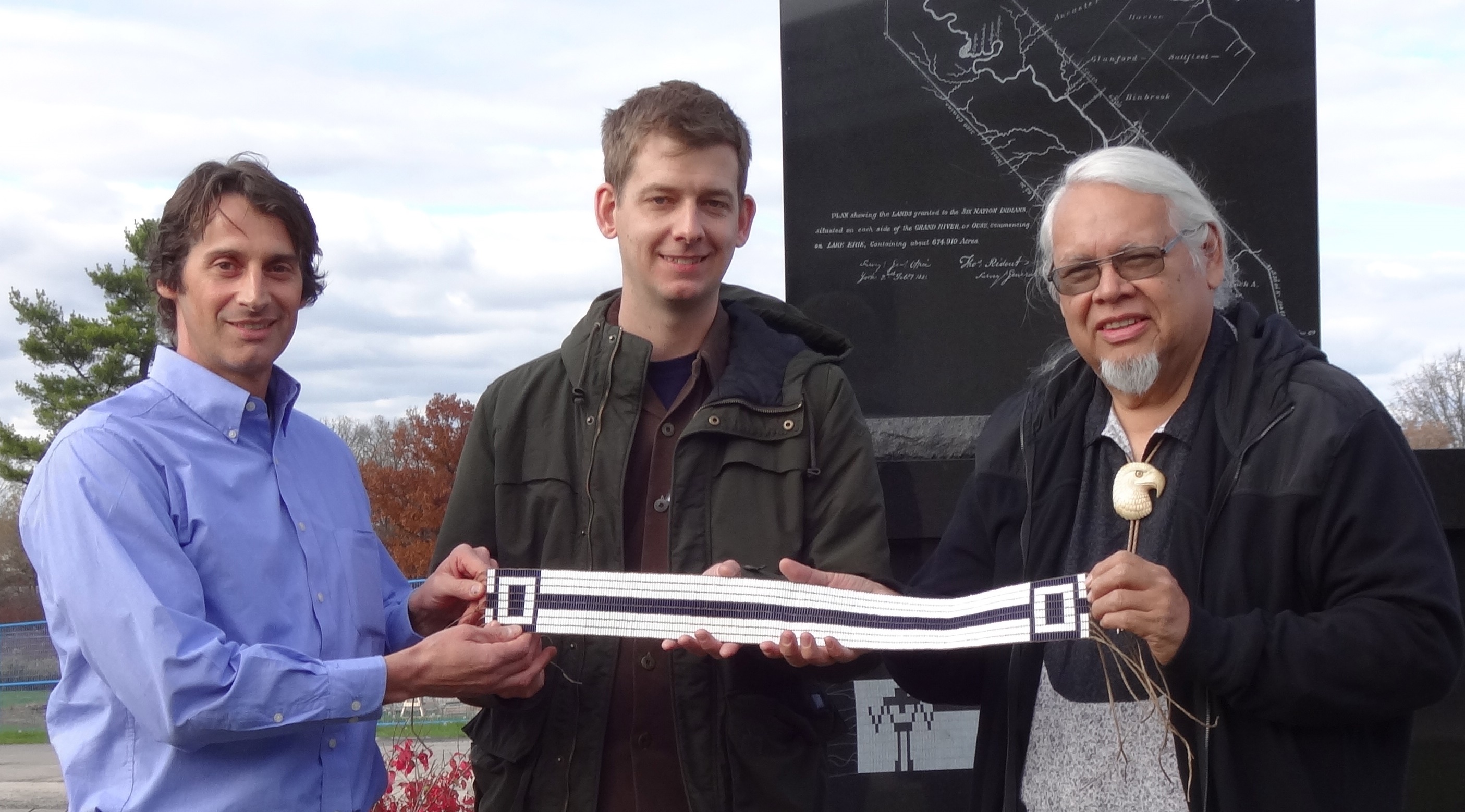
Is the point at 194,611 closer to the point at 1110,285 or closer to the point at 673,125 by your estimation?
the point at 673,125

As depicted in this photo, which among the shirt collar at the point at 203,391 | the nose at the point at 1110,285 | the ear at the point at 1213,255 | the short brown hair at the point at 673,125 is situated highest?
the short brown hair at the point at 673,125

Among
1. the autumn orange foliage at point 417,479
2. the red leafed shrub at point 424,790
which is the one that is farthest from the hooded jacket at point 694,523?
the autumn orange foliage at point 417,479

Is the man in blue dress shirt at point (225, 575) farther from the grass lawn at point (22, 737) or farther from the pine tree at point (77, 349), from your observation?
the pine tree at point (77, 349)

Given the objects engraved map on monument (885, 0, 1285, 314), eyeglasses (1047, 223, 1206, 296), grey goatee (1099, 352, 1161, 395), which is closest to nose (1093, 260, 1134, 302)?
eyeglasses (1047, 223, 1206, 296)

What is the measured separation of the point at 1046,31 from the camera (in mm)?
5215

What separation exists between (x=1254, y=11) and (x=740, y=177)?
118 inches

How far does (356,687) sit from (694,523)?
827 mm

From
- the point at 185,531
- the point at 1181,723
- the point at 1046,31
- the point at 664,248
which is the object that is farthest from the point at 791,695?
the point at 1046,31

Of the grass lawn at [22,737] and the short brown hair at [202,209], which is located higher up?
the short brown hair at [202,209]

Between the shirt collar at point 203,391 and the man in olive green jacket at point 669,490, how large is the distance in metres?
0.60

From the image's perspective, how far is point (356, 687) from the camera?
8.70 ft

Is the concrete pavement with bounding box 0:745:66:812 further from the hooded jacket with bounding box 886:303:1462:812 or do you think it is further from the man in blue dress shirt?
the hooded jacket with bounding box 886:303:1462:812

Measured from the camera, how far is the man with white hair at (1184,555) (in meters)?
2.43

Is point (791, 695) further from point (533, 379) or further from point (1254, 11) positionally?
point (1254, 11)
